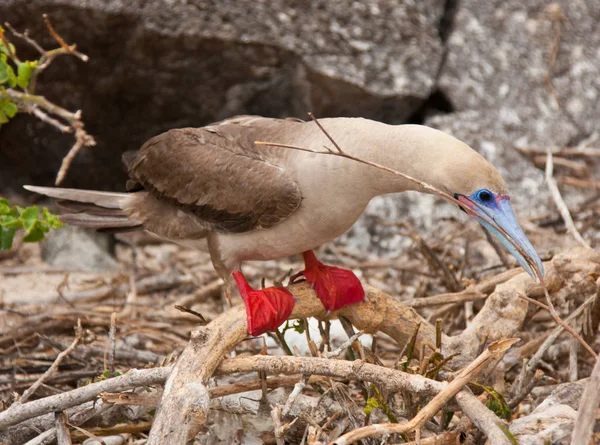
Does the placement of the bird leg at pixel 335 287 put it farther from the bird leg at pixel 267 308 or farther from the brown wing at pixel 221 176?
the brown wing at pixel 221 176

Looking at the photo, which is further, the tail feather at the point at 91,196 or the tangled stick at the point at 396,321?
the tail feather at the point at 91,196

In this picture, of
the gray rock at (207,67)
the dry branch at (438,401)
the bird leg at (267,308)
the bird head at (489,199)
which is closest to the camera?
the dry branch at (438,401)

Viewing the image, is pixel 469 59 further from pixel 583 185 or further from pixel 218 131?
pixel 218 131

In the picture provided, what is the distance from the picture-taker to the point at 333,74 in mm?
5145

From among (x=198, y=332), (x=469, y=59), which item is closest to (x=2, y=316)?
(x=198, y=332)

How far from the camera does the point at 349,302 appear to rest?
3086 mm

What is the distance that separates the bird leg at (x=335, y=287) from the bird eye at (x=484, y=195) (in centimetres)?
64

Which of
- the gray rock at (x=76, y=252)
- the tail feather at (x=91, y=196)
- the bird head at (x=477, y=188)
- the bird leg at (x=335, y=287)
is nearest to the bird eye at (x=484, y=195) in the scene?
the bird head at (x=477, y=188)

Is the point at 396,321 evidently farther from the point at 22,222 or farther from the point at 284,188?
the point at 22,222

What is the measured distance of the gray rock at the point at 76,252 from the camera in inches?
207

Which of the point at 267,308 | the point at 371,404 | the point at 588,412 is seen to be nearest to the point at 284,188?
the point at 267,308

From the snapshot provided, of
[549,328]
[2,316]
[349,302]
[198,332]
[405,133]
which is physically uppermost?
[405,133]

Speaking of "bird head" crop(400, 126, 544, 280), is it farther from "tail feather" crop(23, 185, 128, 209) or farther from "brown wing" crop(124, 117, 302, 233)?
"tail feather" crop(23, 185, 128, 209)

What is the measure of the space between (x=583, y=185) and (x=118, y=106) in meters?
2.96
